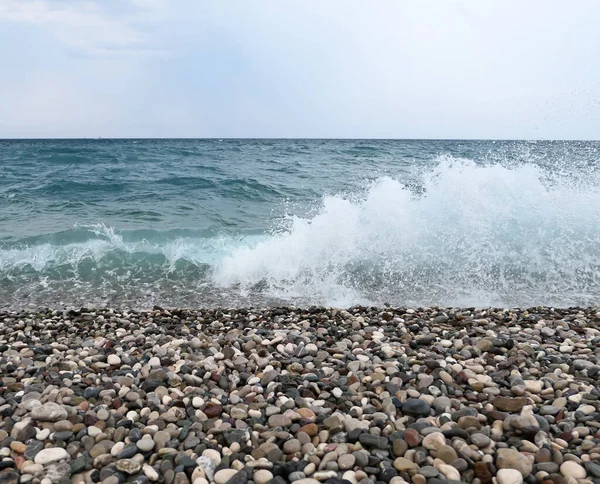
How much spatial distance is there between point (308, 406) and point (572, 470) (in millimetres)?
1310

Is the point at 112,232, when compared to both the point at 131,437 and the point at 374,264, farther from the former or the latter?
the point at 131,437

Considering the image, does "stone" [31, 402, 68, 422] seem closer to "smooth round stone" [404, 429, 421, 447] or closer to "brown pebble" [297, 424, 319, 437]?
"brown pebble" [297, 424, 319, 437]

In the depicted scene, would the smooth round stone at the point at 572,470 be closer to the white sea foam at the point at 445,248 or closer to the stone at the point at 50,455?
the stone at the point at 50,455

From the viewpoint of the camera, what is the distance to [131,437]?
92.7 inches

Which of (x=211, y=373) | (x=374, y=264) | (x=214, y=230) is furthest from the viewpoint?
(x=214, y=230)

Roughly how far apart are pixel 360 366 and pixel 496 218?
629 cm

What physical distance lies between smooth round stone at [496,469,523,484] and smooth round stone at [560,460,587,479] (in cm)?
21

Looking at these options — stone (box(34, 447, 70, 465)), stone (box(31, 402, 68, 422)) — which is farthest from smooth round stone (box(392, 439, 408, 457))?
stone (box(31, 402, 68, 422))

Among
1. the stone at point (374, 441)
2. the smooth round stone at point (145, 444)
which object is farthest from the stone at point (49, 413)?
the stone at point (374, 441)

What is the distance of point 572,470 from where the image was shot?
6.81 feet

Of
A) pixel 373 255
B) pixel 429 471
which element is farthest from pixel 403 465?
pixel 373 255

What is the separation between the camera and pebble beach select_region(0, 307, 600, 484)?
7.02 feet

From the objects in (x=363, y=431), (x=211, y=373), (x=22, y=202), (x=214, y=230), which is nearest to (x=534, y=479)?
(x=363, y=431)

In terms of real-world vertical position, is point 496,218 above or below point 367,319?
above
